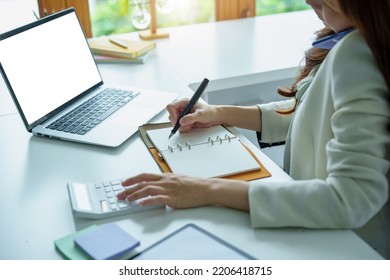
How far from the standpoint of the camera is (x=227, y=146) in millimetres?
1131

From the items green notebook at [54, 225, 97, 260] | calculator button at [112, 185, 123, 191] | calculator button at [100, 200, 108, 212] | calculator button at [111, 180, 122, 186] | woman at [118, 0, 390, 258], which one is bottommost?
calculator button at [112, 185, 123, 191]

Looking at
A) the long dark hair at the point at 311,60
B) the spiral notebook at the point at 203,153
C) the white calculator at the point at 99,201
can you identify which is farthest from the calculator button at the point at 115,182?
the long dark hair at the point at 311,60

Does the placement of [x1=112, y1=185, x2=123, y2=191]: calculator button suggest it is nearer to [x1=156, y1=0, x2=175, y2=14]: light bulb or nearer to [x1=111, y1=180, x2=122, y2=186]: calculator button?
[x1=111, y1=180, x2=122, y2=186]: calculator button

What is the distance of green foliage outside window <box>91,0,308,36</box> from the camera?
6.72 feet

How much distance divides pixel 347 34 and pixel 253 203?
0.33m

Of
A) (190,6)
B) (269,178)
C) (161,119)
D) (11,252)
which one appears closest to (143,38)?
(190,6)

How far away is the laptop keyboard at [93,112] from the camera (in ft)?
4.05

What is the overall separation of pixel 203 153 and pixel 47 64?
1.59 ft

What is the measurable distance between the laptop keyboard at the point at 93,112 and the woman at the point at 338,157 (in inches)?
12.7

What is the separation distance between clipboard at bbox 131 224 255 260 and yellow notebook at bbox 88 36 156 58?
0.97 m

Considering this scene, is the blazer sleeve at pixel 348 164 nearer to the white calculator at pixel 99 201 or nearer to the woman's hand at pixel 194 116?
the white calculator at pixel 99 201

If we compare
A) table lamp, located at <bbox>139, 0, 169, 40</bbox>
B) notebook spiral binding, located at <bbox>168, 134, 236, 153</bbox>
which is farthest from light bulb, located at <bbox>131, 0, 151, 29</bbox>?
notebook spiral binding, located at <bbox>168, 134, 236, 153</bbox>

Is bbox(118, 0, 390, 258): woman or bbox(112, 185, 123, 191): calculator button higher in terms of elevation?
bbox(118, 0, 390, 258): woman

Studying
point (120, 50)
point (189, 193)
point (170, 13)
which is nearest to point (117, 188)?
point (189, 193)
